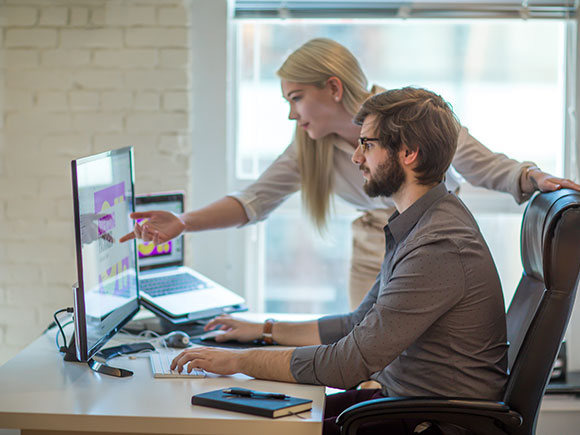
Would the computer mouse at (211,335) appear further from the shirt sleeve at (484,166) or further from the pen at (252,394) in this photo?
the shirt sleeve at (484,166)

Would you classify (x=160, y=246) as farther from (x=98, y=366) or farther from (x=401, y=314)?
(x=401, y=314)

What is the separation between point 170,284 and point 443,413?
107 centimetres

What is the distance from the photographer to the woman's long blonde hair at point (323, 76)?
2215mm

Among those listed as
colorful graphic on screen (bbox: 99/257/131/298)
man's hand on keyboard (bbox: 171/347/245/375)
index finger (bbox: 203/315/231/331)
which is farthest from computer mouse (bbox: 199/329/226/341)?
man's hand on keyboard (bbox: 171/347/245/375)

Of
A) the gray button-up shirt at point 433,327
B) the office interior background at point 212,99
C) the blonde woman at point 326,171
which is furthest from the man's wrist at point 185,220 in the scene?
the gray button-up shirt at point 433,327

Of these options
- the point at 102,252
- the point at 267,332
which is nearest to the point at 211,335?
the point at 267,332

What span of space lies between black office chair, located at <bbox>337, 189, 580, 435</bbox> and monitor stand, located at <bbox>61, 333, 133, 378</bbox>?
0.50 m

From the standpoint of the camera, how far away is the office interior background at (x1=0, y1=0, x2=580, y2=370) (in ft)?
9.46

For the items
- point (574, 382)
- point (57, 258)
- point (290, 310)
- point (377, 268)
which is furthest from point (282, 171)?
point (574, 382)

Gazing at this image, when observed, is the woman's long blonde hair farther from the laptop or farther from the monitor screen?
the monitor screen

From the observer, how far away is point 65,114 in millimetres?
2906

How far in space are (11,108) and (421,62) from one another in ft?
5.64

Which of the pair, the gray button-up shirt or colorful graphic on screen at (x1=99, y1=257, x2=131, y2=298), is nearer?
the gray button-up shirt

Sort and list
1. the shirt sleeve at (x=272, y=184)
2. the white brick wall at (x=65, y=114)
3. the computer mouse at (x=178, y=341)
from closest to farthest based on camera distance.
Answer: the computer mouse at (x=178, y=341)
the shirt sleeve at (x=272, y=184)
the white brick wall at (x=65, y=114)
